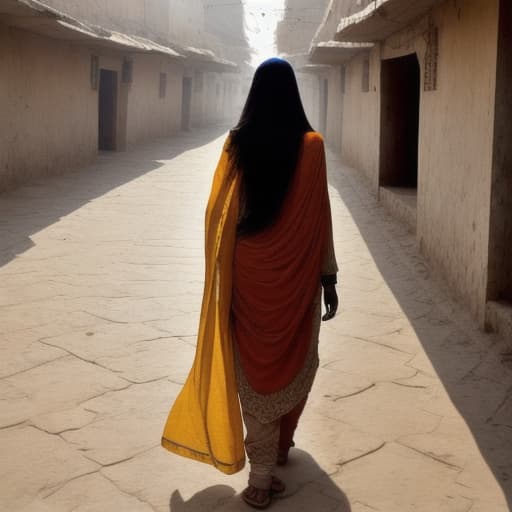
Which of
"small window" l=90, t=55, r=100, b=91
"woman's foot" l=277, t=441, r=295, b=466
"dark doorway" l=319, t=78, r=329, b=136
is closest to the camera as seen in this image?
"woman's foot" l=277, t=441, r=295, b=466

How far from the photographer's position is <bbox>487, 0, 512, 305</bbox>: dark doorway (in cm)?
500

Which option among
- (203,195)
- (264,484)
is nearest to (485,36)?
(264,484)

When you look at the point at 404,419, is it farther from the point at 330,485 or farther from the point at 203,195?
the point at 203,195

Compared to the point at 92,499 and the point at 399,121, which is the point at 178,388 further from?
the point at 399,121

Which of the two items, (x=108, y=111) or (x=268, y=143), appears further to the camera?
(x=108, y=111)

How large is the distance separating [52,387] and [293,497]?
5.42 ft

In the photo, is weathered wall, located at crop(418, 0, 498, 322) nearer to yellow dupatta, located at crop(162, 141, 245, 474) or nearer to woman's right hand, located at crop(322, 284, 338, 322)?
woman's right hand, located at crop(322, 284, 338, 322)

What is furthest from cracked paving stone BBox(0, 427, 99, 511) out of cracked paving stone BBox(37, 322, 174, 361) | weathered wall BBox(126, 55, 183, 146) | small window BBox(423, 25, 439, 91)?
weathered wall BBox(126, 55, 183, 146)

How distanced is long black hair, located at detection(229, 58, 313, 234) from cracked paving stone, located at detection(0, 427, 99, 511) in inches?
49.4

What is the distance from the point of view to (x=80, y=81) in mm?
14664

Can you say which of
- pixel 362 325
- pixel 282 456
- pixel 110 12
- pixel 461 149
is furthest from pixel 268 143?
pixel 110 12

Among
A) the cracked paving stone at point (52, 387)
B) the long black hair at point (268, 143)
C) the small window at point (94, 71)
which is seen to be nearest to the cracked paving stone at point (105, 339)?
the cracked paving stone at point (52, 387)

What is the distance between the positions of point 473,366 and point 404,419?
98cm

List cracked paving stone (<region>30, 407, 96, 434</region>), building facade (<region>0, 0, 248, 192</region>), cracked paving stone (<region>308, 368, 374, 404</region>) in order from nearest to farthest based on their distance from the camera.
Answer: cracked paving stone (<region>30, 407, 96, 434</region>), cracked paving stone (<region>308, 368, 374, 404</region>), building facade (<region>0, 0, 248, 192</region>)
